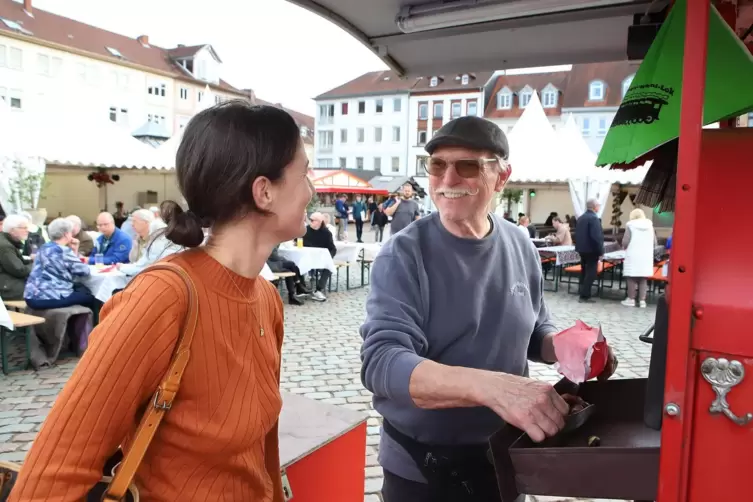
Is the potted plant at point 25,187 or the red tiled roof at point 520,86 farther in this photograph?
the red tiled roof at point 520,86

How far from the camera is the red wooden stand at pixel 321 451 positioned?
216cm

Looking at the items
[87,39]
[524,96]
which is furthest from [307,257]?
[524,96]

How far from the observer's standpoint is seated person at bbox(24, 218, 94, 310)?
21.0 ft

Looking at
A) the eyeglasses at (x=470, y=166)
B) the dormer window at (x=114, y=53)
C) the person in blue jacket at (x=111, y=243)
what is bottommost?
A: the person in blue jacket at (x=111, y=243)

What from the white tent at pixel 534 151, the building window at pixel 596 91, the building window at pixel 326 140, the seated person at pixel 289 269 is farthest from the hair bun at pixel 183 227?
the building window at pixel 326 140

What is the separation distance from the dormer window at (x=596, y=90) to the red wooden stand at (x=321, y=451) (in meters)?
45.1

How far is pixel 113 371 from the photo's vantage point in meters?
1.14

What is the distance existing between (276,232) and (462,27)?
4.75 ft

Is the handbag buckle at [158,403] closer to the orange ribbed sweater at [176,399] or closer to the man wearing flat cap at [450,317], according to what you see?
the orange ribbed sweater at [176,399]

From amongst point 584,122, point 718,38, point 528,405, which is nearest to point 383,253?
point 528,405

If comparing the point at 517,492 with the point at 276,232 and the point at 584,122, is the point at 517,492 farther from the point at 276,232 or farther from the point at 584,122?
the point at 584,122

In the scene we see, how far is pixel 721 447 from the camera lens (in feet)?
3.13

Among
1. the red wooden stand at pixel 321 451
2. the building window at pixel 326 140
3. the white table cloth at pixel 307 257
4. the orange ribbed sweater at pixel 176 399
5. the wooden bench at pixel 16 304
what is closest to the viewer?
the orange ribbed sweater at pixel 176 399

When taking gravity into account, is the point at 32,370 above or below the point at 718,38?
below
